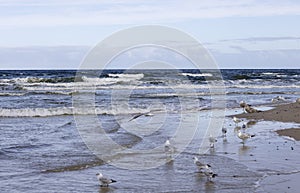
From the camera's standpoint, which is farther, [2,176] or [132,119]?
[132,119]

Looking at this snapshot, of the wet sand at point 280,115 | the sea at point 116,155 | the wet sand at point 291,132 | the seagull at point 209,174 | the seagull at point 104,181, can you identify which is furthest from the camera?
the wet sand at point 280,115

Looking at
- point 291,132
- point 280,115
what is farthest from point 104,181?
point 280,115

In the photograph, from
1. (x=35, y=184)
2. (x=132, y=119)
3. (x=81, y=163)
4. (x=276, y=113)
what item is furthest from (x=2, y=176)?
(x=276, y=113)

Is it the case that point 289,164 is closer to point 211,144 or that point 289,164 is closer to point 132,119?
point 211,144

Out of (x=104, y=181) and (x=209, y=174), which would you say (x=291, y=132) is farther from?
(x=104, y=181)

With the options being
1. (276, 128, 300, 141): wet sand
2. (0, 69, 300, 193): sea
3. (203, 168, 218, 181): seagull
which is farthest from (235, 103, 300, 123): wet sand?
(203, 168, 218, 181): seagull

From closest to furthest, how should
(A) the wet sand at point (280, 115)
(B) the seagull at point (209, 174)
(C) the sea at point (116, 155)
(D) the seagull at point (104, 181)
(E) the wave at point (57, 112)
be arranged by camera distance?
1. (D) the seagull at point (104, 181)
2. (C) the sea at point (116, 155)
3. (B) the seagull at point (209, 174)
4. (A) the wet sand at point (280, 115)
5. (E) the wave at point (57, 112)

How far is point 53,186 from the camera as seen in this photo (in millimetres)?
8906

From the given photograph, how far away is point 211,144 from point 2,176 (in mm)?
5325

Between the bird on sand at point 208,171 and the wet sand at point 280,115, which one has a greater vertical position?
the wet sand at point 280,115

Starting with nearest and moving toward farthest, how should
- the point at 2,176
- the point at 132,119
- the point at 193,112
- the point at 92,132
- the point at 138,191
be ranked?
the point at 138,191
the point at 2,176
the point at 92,132
the point at 132,119
the point at 193,112

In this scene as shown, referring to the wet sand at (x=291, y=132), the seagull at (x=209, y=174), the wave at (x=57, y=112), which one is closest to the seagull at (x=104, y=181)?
the seagull at (x=209, y=174)

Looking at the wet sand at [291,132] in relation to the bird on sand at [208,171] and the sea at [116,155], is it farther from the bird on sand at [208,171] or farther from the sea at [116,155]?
the bird on sand at [208,171]

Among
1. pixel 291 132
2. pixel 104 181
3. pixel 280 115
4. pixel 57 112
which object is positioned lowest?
pixel 104 181
